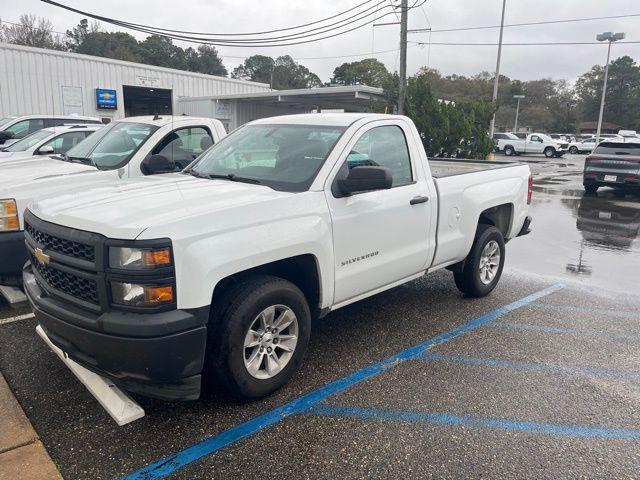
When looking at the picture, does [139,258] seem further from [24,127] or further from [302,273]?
[24,127]

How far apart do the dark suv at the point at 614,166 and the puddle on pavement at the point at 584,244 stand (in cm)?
67

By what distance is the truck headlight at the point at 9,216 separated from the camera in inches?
180

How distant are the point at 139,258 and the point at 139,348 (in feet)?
1.57

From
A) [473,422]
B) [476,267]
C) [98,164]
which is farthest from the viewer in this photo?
[98,164]

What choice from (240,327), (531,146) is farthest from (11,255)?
(531,146)

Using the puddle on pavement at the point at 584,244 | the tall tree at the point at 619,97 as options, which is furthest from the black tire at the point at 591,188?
the tall tree at the point at 619,97

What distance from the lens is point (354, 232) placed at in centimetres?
381

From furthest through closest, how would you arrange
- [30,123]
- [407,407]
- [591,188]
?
[591,188] → [30,123] → [407,407]

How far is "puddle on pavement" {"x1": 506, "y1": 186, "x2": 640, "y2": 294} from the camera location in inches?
274

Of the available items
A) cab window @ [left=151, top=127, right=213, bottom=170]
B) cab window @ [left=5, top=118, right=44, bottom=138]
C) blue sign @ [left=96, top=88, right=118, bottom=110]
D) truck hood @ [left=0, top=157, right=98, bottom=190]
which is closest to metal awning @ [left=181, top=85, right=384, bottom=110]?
blue sign @ [left=96, top=88, right=118, bottom=110]

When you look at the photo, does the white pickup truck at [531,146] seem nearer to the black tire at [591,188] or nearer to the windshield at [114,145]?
the black tire at [591,188]

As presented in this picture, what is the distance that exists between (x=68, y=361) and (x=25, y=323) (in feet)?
5.36

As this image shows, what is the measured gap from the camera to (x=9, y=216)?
4602mm

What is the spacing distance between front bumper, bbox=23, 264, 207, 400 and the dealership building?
1848 cm
